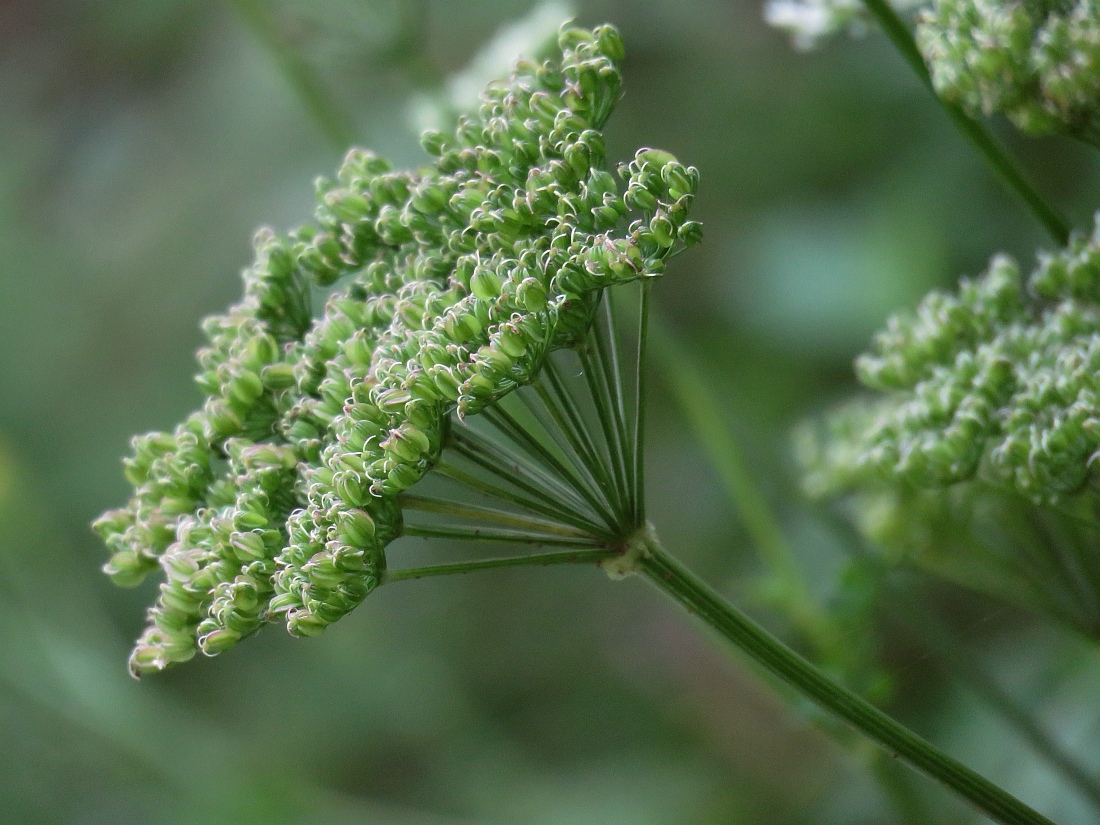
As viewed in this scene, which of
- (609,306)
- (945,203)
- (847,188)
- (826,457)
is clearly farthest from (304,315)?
(847,188)

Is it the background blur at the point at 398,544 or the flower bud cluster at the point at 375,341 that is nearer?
the flower bud cluster at the point at 375,341

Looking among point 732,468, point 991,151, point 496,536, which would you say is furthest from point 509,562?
point 732,468

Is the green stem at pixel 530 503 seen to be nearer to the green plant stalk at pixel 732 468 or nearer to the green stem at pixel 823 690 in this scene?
the green stem at pixel 823 690

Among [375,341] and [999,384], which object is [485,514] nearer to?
[375,341]

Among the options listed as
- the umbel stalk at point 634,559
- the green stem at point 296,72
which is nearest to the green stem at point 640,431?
the umbel stalk at point 634,559

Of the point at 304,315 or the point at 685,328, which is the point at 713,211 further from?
the point at 304,315

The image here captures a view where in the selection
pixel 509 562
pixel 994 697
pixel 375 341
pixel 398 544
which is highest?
pixel 398 544
